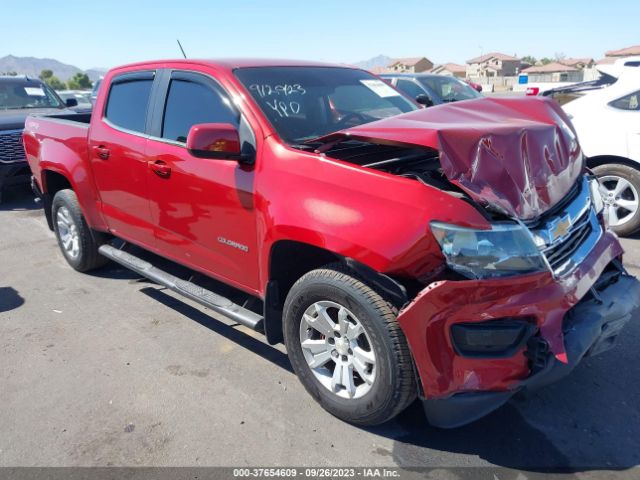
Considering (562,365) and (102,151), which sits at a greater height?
(102,151)

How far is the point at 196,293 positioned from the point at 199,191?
2.35 ft

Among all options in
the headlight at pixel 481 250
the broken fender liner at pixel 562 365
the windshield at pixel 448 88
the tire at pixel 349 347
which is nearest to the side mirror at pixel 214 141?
the tire at pixel 349 347

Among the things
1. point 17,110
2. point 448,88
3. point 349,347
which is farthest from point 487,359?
point 17,110

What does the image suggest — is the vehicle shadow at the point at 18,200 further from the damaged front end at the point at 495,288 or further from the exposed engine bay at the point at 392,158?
the damaged front end at the point at 495,288

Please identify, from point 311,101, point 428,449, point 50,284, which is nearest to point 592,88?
point 311,101

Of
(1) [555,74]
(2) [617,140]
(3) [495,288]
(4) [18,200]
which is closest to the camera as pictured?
(3) [495,288]

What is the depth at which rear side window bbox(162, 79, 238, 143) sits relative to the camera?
10.9 ft

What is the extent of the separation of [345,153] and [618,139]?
3.90 metres

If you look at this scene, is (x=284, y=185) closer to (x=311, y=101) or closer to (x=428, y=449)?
(x=311, y=101)

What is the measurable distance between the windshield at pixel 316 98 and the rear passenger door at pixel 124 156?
1.02 metres

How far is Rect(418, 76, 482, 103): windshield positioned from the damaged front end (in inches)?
315

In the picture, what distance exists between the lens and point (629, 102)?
5.48 metres

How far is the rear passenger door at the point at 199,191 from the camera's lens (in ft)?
10.3

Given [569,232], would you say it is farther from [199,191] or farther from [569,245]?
[199,191]
